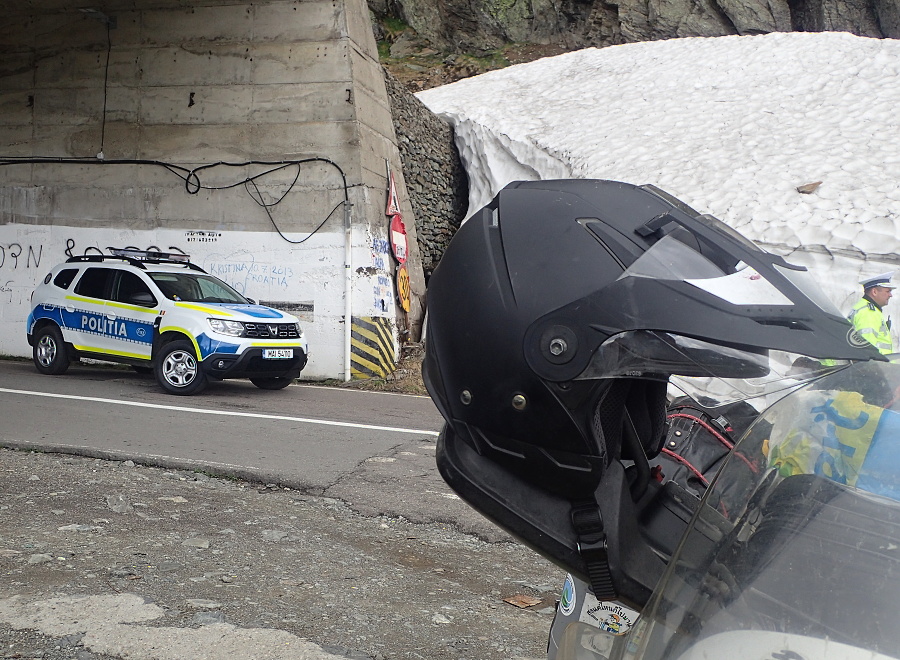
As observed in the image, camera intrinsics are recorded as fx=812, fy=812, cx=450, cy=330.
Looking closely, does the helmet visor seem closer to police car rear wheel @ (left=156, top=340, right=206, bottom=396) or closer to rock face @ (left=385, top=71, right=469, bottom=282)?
police car rear wheel @ (left=156, top=340, right=206, bottom=396)

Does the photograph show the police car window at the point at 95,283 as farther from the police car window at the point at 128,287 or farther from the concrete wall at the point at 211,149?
the concrete wall at the point at 211,149

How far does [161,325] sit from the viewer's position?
34.4 feet

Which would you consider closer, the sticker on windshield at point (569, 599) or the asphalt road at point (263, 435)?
the sticker on windshield at point (569, 599)

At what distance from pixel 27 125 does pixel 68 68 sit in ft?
4.28

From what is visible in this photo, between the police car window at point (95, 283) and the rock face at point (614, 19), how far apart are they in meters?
28.7

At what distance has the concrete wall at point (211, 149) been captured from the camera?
13.2 m

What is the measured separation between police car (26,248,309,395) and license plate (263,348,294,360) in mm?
13

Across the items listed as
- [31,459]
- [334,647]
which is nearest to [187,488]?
[31,459]

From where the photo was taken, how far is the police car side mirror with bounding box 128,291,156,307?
1069 centimetres

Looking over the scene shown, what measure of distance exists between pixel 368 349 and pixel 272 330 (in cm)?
251

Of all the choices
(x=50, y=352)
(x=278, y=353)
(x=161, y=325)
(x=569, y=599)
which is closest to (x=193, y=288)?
(x=161, y=325)

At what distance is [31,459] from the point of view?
19.6ft

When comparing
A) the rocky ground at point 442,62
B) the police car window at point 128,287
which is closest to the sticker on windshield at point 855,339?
the police car window at point 128,287

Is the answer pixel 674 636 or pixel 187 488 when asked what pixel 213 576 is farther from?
pixel 674 636
